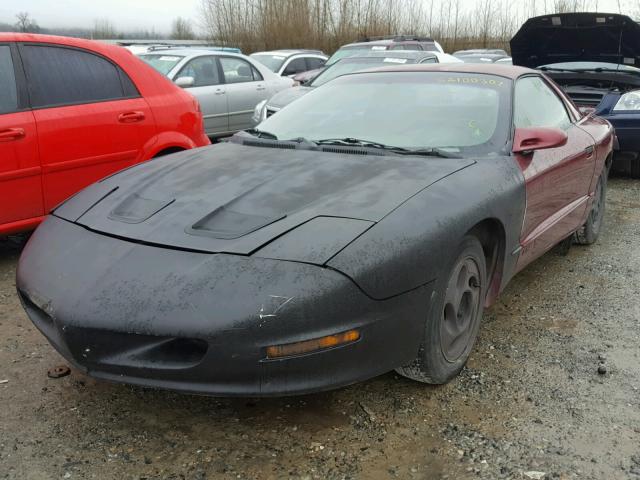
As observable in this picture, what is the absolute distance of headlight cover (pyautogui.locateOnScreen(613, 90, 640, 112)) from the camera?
662 cm

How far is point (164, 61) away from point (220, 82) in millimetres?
891

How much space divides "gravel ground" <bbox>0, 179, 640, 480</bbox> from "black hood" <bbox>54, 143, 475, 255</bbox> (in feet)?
2.40

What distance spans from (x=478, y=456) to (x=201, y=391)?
103 centimetres

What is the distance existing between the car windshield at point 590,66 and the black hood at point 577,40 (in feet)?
0.14

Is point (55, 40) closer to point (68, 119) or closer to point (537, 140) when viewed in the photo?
point (68, 119)

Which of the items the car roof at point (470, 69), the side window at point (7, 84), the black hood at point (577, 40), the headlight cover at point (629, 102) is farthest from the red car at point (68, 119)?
the headlight cover at point (629, 102)

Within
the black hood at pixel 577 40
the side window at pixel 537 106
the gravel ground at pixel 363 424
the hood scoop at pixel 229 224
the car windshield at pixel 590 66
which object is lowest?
the gravel ground at pixel 363 424

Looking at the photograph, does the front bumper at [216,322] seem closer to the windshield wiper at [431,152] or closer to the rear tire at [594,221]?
the windshield wiper at [431,152]

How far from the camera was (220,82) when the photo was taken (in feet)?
29.2

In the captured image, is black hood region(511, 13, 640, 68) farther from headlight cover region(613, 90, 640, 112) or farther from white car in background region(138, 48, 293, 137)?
white car in background region(138, 48, 293, 137)

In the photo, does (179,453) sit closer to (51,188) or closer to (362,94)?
(362,94)

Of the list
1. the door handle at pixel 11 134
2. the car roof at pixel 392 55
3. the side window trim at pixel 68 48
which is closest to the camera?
the door handle at pixel 11 134

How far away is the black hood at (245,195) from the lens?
235 centimetres

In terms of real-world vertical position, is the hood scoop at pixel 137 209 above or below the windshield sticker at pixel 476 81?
below
